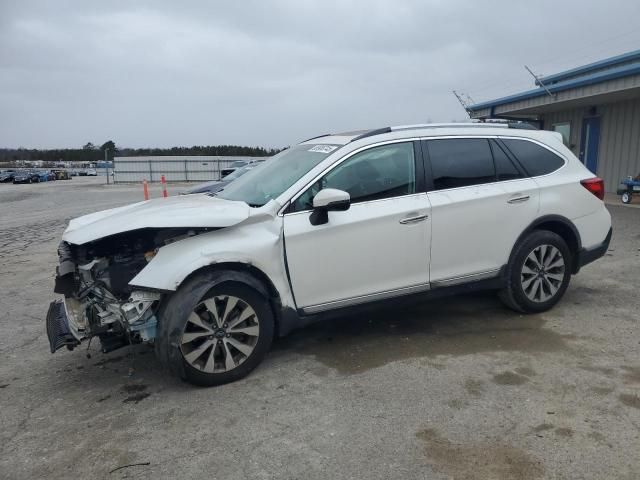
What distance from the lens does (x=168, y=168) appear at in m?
44.8

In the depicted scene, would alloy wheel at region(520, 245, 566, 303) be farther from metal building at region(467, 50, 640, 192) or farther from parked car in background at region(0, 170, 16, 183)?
parked car in background at region(0, 170, 16, 183)

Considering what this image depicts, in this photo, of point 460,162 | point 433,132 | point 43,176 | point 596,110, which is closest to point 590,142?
point 596,110

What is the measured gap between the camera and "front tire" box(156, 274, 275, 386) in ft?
11.3

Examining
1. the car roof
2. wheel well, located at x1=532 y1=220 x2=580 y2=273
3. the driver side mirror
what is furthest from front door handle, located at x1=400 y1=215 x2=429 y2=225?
wheel well, located at x1=532 y1=220 x2=580 y2=273

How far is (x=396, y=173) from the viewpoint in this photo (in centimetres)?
421

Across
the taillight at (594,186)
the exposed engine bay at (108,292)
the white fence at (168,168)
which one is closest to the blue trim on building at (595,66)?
the taillight at (594,186)

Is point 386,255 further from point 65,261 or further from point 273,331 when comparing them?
point 65,261

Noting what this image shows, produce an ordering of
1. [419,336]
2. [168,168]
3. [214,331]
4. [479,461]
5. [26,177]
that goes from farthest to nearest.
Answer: [26,177]
[168,168]
[419,336]
[214,331]
[479,461]

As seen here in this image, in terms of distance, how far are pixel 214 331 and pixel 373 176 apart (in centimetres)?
176

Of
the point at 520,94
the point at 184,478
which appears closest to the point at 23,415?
the point at 184,478

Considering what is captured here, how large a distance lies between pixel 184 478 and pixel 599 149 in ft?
59.0

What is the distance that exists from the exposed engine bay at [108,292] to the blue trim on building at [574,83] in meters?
12.7

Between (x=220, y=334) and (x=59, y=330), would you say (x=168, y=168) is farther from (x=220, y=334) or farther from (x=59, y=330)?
(x=220, y=334)

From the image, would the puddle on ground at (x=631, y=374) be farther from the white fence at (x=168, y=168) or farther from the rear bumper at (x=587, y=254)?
the white fence at (x=168, y=168)
